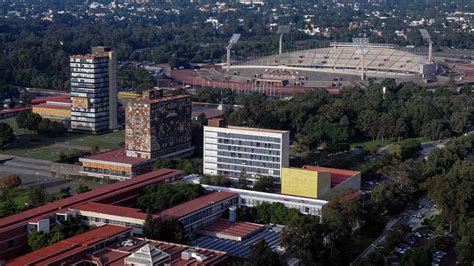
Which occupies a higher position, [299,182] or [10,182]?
[299,182]

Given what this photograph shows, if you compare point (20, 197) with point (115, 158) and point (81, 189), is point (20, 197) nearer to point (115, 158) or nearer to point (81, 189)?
point (81, 189)

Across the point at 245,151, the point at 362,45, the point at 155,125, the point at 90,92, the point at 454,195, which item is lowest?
the point at 454,195

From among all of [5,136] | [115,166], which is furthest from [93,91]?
[115,166]

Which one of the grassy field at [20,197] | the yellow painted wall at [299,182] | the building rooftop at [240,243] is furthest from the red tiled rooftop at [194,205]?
the grassy field at [20,197]

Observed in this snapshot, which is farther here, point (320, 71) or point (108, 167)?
point (320, 71)

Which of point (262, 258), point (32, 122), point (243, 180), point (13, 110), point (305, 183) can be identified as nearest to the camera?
→ point (262, 258)

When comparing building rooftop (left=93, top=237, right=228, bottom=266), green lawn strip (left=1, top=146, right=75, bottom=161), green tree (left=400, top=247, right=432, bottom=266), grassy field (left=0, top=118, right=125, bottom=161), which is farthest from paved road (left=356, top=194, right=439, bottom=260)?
green lawn strip (left=1, top=146, right=75, bottom=161)

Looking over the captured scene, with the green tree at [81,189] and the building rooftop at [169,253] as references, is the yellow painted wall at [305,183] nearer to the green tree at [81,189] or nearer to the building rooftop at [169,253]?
the building rooftop at [169,253]
